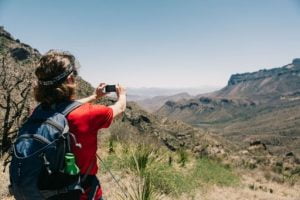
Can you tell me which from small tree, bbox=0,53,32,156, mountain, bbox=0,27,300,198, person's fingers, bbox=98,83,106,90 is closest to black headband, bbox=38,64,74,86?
mountain, bbox=0,27,300,198

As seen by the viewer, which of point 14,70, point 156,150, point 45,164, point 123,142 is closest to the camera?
point 45,164

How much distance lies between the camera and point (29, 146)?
8.49ft

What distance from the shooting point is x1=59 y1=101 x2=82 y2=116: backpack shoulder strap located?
276 cm

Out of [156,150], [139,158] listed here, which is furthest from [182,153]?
[139,158]

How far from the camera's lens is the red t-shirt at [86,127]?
2768 mm

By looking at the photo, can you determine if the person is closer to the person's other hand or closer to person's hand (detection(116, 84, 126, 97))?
person's hand (detection(116, 84, 126, 97))

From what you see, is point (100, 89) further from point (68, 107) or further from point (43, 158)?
point (43, 158)

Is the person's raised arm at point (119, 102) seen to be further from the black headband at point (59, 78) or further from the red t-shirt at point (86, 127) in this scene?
the black headband at point (59, 78)

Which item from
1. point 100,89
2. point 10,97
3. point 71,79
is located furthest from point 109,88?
point 10,97

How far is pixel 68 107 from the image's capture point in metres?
2.80

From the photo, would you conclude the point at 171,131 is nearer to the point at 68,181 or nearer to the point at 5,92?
the point at 5,92

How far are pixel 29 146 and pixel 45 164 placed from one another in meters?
0.14

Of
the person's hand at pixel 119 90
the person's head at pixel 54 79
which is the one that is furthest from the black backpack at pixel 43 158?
the person's hand at pixel 119 90

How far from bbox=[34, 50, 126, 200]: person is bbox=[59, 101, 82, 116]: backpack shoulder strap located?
22 millimetres
